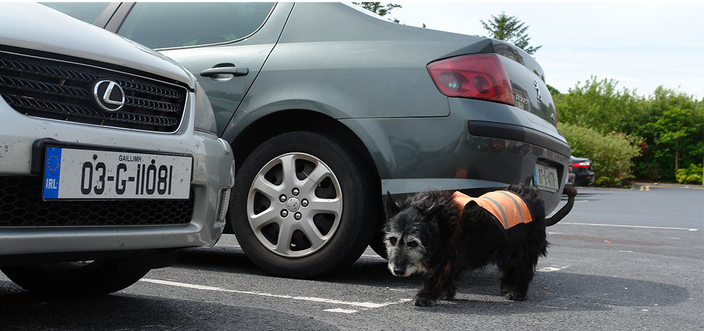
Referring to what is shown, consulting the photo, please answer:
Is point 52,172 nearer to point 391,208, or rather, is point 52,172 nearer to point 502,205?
point 391,208

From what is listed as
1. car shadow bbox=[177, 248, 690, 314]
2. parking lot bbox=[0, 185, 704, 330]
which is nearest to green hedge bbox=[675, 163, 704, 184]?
parking lot bbox=[0, 185, 704, 330]

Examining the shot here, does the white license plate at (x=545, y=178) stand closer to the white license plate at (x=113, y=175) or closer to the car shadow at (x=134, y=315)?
the car shadow at (x=134, y=315)

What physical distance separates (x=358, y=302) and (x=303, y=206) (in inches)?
31.3

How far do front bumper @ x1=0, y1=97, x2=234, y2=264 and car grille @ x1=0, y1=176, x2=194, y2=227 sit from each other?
0.02 m

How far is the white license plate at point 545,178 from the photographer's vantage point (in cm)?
400

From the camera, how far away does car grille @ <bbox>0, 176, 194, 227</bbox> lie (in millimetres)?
2105

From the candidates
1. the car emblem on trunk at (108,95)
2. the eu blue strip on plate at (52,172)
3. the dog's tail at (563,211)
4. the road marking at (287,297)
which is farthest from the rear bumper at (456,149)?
the eu blue strip on plate at (52,172)

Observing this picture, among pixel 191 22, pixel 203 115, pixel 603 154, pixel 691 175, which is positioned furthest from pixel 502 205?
pixel 691 175

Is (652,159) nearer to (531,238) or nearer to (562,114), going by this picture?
(562,114)

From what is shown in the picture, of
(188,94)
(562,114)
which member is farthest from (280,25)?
(562,114)

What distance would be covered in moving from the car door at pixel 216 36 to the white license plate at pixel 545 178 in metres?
1.83

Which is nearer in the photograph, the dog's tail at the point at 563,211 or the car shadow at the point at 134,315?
the car shadow at the point at 134,315

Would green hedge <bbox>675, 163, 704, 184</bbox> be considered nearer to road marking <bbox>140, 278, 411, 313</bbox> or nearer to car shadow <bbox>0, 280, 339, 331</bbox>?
road marking <bbox>140, 278, 411, 313</bbox>

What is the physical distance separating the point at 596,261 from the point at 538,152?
2012 millimetres
